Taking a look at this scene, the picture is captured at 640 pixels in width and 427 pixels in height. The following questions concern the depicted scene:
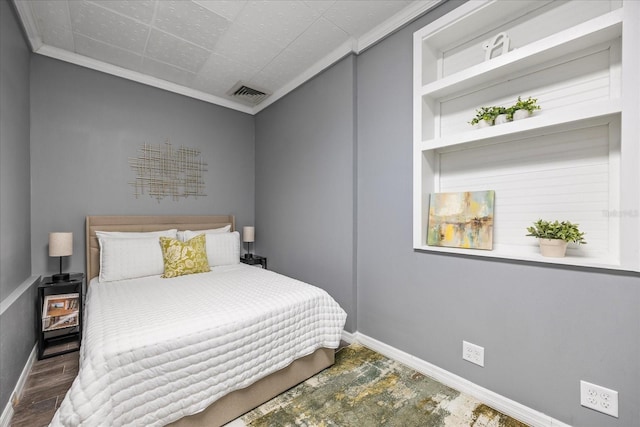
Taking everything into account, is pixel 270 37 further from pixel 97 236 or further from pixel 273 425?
pixel 273 425

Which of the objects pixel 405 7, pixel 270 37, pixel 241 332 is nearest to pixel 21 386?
pixel 241 332

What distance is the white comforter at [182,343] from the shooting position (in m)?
1.19

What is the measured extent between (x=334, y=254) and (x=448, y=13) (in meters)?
2.04

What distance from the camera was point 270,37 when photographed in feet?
7.91

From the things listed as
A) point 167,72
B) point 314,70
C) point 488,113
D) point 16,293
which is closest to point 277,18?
point 314,70

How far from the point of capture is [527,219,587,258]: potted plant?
147cm

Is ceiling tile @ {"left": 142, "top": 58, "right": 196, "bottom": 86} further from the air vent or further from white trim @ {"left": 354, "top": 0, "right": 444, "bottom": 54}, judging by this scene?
white trim @ {"left": 354, "top": 0, "right": 444, "bottom": 54}

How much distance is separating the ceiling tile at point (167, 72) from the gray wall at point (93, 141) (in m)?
0.19

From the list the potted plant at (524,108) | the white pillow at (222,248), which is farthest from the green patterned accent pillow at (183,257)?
the potted plant at (524,108)

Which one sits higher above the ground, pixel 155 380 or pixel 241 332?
pixel 241 332

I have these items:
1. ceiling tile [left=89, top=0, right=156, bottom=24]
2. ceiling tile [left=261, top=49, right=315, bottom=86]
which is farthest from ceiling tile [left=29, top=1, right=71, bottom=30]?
ceiling tile [left=261, top=49, right=315, bottom=86]

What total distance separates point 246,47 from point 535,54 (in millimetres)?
2199

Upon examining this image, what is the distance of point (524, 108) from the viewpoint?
1.64 metres

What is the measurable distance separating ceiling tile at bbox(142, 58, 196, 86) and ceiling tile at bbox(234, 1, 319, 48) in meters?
1.09
